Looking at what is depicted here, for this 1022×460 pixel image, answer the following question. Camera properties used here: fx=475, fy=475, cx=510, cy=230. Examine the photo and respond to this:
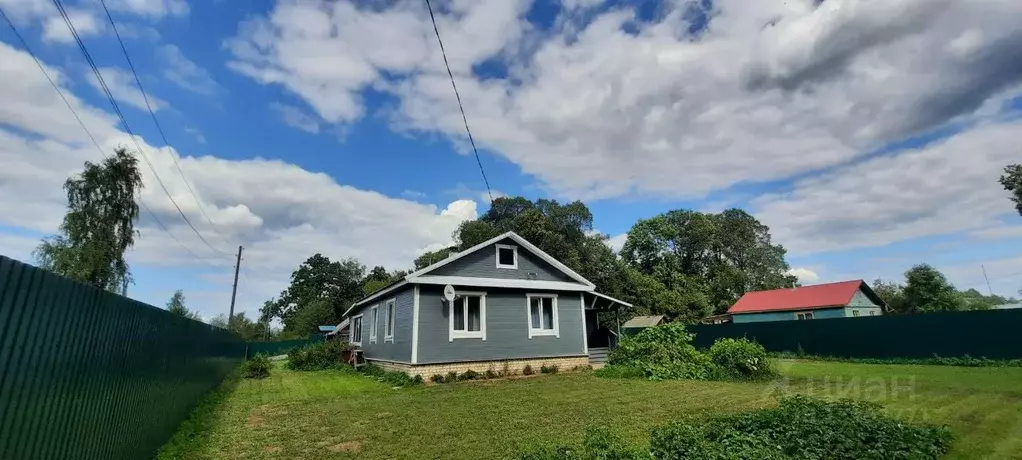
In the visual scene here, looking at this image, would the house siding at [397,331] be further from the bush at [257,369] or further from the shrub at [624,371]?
the shrub at [624,371]

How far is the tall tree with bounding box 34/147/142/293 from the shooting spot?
2320cm

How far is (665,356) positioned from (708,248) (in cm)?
4192

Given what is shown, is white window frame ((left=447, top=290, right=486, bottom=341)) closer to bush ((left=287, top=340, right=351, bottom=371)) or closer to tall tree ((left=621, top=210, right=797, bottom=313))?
bush ((left=287, top=340, right=351, bottom=371))

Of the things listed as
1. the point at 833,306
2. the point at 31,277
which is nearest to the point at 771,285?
the point at 833,306

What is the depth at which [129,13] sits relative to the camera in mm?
6824

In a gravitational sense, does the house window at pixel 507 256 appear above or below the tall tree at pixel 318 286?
below

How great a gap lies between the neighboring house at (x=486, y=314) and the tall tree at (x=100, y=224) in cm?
1594

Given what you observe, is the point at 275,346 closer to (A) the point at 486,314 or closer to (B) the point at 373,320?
(B) the point at 373,320

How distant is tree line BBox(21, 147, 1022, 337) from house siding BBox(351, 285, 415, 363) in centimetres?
433

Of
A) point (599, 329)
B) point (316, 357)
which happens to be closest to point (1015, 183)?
point (599, 329)

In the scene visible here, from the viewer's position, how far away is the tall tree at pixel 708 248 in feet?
166

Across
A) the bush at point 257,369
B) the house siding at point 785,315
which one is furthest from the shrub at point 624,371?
the house siding at point 785,315

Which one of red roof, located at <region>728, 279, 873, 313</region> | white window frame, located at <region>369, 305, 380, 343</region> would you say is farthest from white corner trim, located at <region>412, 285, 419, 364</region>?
red roof, located at <region>728, 279, 873, 313</region>

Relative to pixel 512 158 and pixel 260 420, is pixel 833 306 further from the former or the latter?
pixel 260 420
